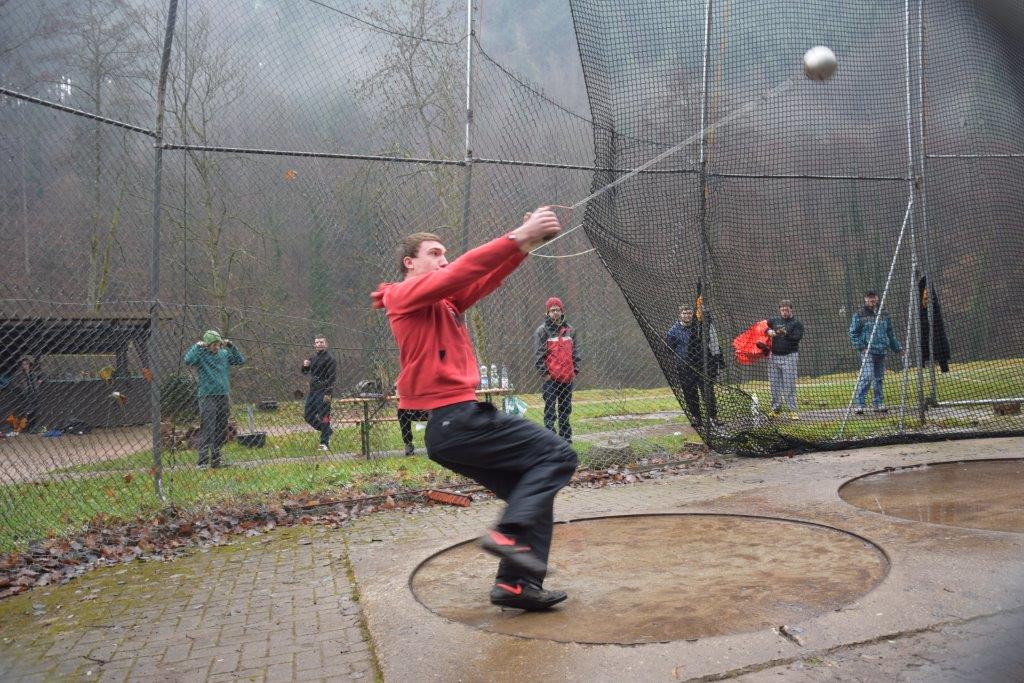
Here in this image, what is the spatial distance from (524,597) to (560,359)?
203 inches

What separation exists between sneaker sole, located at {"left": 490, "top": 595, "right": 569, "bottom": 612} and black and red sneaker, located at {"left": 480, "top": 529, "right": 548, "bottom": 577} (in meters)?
0.19

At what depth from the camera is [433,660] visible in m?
3.62

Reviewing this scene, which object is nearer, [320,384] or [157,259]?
[157,259]

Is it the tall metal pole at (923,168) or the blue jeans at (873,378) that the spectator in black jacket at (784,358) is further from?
the tall metal pole at (923,168)

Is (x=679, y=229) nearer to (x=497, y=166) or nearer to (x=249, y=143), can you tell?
(x=497, y=166)

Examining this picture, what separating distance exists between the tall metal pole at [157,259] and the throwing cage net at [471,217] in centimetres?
2

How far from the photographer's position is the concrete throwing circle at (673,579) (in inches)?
153

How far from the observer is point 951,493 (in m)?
6.47

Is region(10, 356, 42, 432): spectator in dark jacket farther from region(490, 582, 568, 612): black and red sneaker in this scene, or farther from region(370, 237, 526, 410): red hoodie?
region(490, 582, 568, 612): black and red sneaker

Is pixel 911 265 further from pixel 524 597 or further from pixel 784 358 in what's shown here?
pixel 524 597

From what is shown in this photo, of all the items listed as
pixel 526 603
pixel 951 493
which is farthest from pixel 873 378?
pixel 526 603

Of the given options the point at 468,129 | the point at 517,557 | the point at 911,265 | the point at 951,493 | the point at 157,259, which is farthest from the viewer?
the point at 911,265

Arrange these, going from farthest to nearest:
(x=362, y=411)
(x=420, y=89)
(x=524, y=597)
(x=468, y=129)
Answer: (x=362, y=411) → (x=420, y=89) → (x=468, y=129) → (x=524, y=597)

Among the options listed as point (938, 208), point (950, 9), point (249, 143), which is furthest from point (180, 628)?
point (950, 9)
